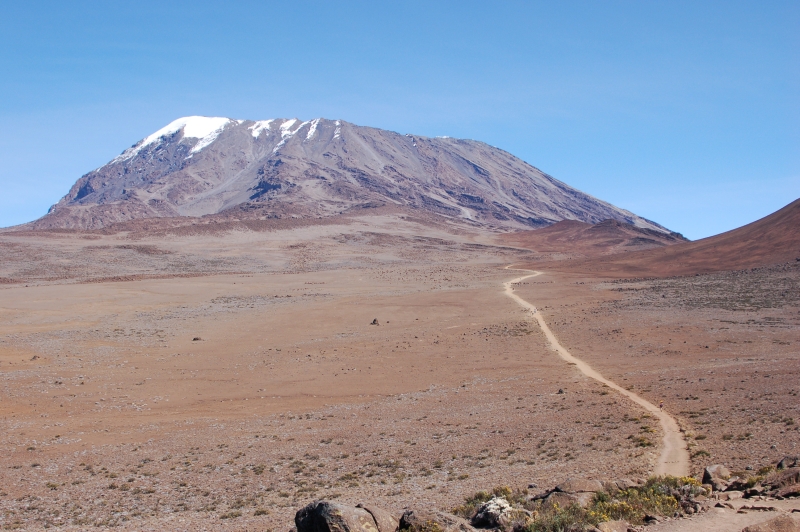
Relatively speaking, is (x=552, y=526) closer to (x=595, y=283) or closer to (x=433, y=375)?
(x=433, y=375)

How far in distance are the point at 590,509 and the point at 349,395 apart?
12473 millimetres

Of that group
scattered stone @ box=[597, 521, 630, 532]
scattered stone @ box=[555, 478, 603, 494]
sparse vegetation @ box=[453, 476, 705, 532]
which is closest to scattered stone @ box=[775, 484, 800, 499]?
sparse vegetation @ box=[453, 476, 705, 532]

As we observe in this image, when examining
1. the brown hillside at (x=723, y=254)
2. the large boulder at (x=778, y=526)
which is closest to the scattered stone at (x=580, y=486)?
the large boulder at (x=778, y=526)

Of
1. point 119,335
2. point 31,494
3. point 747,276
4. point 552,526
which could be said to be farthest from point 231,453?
point 747,276

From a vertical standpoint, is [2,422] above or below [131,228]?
below

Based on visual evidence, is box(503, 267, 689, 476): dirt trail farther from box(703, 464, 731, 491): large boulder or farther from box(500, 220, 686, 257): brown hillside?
box(500, 220, 686, 257): brown hillside

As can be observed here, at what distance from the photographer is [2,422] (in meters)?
16.5

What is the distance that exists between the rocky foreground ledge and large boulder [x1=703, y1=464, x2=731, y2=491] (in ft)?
0.05

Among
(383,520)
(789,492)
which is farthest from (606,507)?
(383,520)

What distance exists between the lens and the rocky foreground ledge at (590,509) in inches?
297

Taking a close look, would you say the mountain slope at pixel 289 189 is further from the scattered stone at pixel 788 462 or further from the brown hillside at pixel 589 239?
the scattered stone at pixel 788 462

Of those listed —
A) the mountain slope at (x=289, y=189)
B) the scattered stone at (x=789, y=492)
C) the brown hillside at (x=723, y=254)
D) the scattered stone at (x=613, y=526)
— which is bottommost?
the scattered stone at (x=613, y=526)

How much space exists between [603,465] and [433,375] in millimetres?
11057

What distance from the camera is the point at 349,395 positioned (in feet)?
65.4
